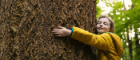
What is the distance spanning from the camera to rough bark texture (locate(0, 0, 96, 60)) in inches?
65.1

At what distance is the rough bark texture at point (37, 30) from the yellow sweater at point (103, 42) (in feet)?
0.55

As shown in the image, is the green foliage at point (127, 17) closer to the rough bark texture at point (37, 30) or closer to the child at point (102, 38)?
the child at point (102, 38)

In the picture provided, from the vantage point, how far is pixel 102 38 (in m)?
1.90

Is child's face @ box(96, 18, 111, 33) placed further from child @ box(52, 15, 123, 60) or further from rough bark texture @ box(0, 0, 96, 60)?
rough bark texture @ box(0, 0, 96, 60)

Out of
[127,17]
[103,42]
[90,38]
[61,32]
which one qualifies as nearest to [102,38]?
[103,42]

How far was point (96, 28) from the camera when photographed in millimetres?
2270

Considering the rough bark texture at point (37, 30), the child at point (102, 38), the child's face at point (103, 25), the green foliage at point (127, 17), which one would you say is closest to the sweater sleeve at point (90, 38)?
the child at point (102, 38)

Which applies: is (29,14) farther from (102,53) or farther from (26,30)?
(102,53)

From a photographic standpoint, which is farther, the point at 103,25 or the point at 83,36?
the point at 103,25

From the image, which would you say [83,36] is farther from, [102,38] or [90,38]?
[102,38]

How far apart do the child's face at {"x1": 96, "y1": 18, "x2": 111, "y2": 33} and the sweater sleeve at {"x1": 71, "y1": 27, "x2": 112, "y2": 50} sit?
0.88ft

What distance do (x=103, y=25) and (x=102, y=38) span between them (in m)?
0.39

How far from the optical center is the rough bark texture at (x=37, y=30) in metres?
1.65

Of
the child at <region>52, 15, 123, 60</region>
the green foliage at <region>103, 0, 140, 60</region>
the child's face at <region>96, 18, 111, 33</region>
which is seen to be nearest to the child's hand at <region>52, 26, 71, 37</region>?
the child at <region>52, 15, 123, 60</region>
